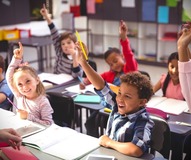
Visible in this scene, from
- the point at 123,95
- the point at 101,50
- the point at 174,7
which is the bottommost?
the point at 101,50

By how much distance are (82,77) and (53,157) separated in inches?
75.9

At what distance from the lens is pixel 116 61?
324 cm

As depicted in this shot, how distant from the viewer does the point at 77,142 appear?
1.89 m

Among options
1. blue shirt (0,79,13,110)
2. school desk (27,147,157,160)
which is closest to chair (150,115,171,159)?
school desk (27,147,157,160)

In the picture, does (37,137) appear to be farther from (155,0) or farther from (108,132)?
(155,0)

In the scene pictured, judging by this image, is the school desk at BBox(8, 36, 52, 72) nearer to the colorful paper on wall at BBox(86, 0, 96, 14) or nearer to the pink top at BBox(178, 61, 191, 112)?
the colorful paper on wall at BBox(86, 0, 96, 14)

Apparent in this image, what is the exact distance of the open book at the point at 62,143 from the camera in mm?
1766

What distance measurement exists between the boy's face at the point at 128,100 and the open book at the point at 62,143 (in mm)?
258

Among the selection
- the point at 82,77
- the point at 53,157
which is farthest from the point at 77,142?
the point at 82,77

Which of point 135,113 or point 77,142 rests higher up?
point 135,113

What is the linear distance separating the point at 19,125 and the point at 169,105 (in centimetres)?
127

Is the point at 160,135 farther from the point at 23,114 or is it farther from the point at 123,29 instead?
the point at 123,29

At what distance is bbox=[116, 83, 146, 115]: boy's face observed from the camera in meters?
1.85

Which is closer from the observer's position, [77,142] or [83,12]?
[77,142]
